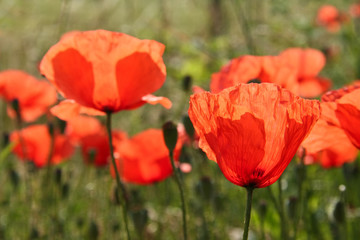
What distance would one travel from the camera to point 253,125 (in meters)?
0.63

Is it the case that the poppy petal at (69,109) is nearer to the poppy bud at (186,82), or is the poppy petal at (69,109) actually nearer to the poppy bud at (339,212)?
the poppy bud at (186,82)

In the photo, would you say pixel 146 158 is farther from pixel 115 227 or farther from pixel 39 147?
pixel 39 147

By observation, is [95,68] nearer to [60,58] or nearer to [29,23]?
[60,58]

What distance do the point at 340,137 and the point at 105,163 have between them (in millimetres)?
899

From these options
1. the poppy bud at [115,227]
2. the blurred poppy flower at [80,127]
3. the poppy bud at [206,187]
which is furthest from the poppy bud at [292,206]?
the blurred poppy flower at [80,127]

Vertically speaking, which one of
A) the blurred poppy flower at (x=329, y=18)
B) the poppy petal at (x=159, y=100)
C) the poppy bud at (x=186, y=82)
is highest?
the poppy petal at (x=159, y=100)

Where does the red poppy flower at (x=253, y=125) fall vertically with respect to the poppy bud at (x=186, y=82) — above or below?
above

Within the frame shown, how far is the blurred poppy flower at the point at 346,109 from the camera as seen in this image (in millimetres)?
719

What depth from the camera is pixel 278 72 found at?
3.30 ft

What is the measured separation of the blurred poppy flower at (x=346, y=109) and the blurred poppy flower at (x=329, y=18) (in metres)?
3.75

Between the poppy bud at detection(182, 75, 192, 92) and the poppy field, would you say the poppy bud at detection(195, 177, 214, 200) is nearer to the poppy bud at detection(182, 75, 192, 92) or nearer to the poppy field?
the poppy field

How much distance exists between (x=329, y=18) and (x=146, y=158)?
11.6 feet

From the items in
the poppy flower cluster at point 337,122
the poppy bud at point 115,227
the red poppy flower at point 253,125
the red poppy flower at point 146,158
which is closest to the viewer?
the red poppy flower at point 253,125

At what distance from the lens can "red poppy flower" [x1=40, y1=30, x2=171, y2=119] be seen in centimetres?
86
